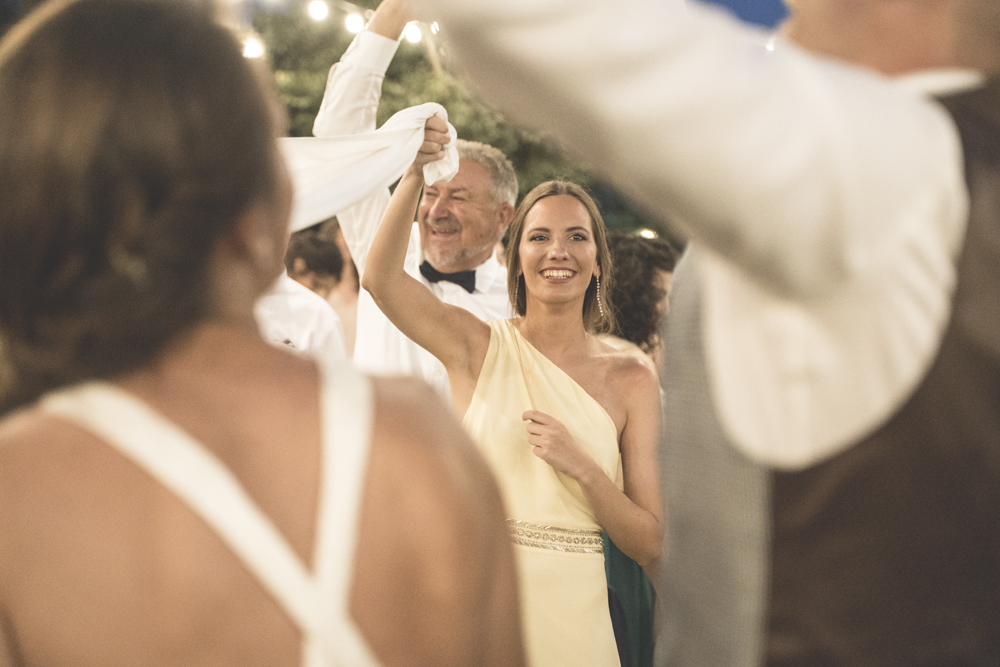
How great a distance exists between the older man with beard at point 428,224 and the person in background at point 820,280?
267cm

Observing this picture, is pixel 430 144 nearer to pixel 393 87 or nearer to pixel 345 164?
pixel 345 164

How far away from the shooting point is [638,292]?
416cm

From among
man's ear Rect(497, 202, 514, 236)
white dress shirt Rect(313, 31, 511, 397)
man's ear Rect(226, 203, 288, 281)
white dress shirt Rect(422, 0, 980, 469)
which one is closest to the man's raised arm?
white dress shirt Rect(313, 31, 511, 397)

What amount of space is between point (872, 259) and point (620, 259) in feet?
11.8

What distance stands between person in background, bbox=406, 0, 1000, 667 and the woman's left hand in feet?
6.23

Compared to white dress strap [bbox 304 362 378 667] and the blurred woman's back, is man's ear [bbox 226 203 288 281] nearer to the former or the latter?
the blurred woman's back

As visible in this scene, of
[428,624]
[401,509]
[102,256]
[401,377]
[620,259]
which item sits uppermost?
[102,256]

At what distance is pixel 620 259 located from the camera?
422cm

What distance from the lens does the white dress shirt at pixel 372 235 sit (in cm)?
326

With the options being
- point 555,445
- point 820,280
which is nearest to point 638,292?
point 555,445

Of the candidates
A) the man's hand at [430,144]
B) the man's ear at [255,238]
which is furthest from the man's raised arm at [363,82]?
the man's ear at [255,238]

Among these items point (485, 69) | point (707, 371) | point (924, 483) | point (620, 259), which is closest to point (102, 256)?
point (485, 69)

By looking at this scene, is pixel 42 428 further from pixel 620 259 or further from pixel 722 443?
pixel 620 259

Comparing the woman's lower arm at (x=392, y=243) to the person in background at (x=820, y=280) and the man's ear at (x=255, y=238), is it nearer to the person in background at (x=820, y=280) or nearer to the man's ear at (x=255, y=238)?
the man's ear at (x=255, y=238)
